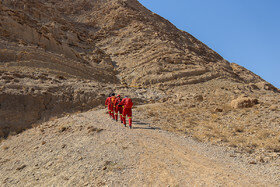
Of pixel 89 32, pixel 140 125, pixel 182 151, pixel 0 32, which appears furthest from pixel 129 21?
pixel 182 151

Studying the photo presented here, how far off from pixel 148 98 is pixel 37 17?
27418 millimetres

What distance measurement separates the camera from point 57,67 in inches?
767

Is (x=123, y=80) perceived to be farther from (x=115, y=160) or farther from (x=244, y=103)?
(x=115, y=160)

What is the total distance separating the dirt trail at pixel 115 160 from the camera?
4973 mm

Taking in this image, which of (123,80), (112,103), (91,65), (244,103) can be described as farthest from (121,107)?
(91,65)

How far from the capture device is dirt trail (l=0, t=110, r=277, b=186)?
497 centimetres

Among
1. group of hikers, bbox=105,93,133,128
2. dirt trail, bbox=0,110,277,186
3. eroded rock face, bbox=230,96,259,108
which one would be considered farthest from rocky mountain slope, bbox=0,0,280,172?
group of hikers, bbox=105,93,133,128

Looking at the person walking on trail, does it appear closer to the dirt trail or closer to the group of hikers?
the group of hikers

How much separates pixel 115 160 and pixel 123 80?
66.2ft

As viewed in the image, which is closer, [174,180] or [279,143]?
[174,180]

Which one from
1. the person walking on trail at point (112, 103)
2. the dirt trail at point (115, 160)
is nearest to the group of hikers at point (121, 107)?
the person walking on trail at point (112, 103)

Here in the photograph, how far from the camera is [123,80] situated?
84.3 ft

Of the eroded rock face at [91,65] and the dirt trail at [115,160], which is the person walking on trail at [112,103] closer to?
the dirt trail at [115,160]

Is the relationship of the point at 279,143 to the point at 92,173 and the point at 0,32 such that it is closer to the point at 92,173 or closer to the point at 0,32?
the point at 92,173
